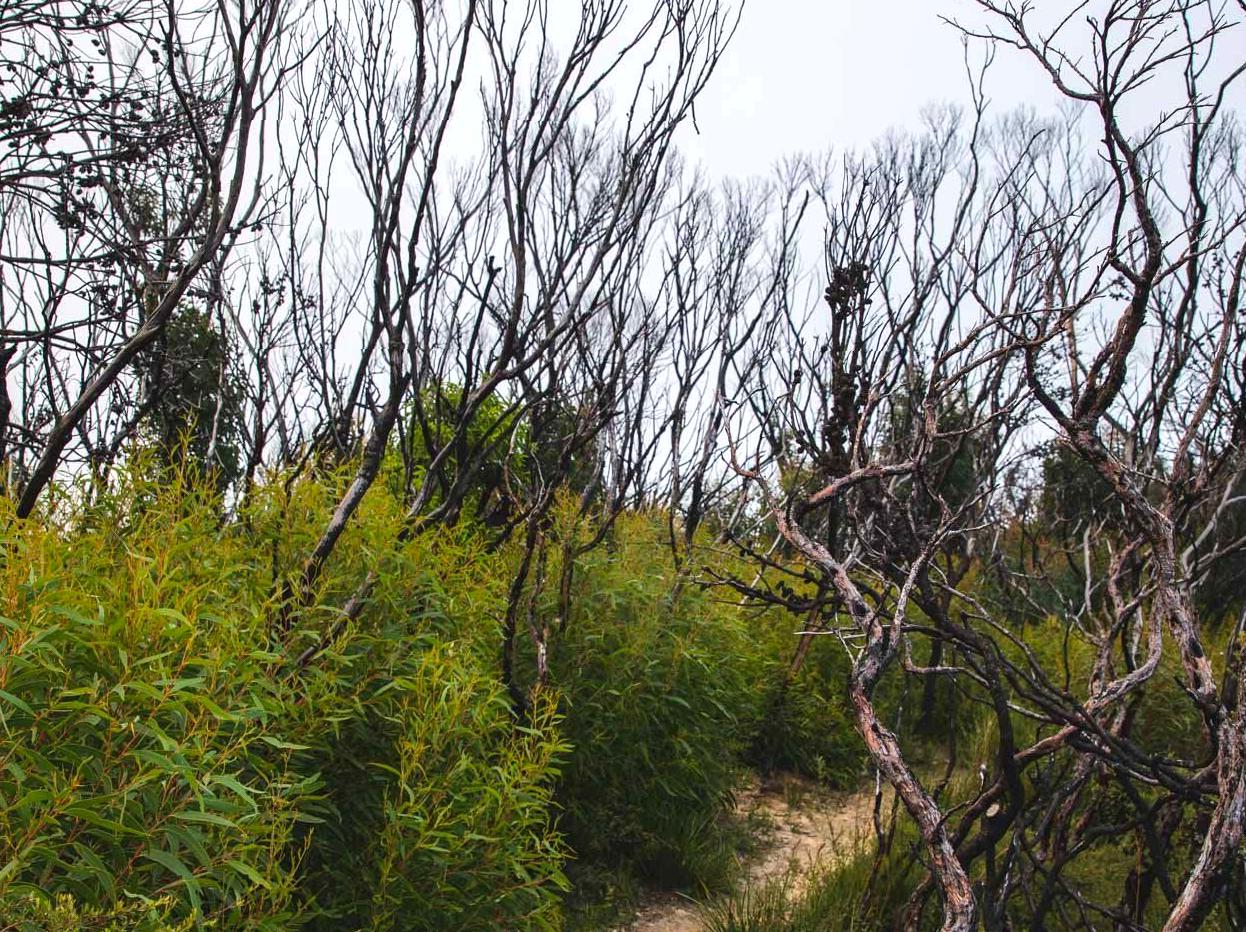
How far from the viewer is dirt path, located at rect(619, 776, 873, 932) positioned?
4617 millimetres

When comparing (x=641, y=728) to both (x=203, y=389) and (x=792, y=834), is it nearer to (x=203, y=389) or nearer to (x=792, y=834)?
(x=792, y=834)

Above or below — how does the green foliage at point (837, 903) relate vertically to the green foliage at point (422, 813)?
below

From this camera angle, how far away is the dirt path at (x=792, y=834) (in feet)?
15.1

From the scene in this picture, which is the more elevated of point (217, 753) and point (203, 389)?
point (203, 389)

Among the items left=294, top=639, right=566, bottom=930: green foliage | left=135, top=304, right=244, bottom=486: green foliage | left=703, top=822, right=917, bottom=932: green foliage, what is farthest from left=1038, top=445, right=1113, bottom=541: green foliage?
left=294, top=639, right=566, bottom=930: green foliage

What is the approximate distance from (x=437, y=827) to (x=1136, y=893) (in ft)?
7.97

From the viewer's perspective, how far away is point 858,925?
405cm

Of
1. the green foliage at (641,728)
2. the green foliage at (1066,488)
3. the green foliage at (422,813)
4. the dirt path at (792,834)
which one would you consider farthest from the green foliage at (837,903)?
the green foliage at (1066,488)

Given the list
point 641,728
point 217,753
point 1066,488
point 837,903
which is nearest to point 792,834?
point 641,728

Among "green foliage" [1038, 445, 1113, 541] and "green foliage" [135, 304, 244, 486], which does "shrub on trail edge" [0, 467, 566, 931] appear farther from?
"green foliage" [1038, 445, 1113, 541]

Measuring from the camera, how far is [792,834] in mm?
5949

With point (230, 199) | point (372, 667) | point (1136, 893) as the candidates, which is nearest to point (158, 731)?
point (372, 667)

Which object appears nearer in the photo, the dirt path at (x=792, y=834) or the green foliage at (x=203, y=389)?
the dirt path at (x=792, y=834)

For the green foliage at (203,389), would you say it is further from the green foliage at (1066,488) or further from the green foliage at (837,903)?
the green foliage at (1066,488)
